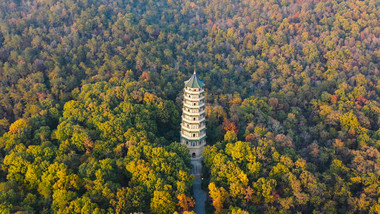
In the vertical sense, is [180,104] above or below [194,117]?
below

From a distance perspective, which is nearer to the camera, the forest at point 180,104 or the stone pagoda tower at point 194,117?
the forest at point 180,104

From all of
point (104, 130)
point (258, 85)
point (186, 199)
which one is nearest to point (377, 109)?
point (258, 85)

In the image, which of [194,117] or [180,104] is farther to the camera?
[180,104]

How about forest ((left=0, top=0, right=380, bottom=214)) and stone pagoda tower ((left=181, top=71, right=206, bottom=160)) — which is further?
stone pagoda tower ((left=181, top=71, right=206, bottom=160))
